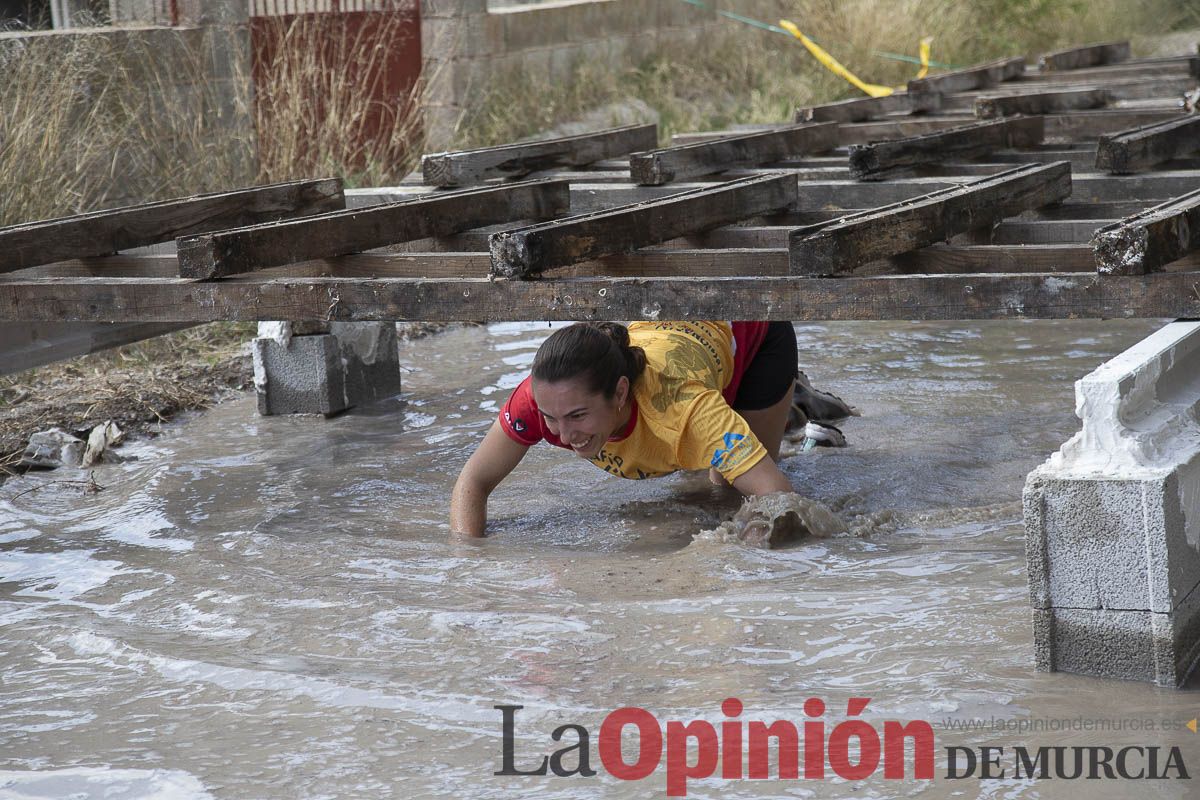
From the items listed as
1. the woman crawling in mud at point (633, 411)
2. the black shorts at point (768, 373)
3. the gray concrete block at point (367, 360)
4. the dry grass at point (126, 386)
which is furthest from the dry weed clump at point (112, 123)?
the black shorts at point (768, 373)

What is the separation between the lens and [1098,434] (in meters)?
2.88

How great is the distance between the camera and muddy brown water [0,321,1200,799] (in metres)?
2.83

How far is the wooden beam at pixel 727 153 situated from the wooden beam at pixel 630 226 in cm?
80

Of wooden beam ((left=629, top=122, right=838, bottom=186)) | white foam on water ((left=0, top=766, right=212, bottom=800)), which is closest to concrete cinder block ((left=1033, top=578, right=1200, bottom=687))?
white foam on water ((left=0, top=766, right=212, bottom=800))

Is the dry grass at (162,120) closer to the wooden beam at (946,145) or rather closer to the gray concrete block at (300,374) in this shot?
the gray concrete block at (300,374)

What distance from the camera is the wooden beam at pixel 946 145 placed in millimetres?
5145

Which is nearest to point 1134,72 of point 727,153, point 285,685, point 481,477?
point 727,153

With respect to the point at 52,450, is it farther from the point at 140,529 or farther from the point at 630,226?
the point at 630,226

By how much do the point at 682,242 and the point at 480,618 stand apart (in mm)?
1723

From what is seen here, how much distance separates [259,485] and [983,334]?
13.2 ft

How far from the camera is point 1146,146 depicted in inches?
194

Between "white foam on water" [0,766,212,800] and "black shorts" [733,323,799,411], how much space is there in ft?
8.27

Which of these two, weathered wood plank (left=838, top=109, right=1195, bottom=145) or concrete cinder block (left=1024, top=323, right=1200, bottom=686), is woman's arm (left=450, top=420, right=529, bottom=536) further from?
weathered wood plank (left=838, top=109, right=1195, bottom=145)

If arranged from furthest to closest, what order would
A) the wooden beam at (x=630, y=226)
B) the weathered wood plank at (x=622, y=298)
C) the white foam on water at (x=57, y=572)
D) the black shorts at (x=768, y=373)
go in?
the black shorts at (x=768, y=373), the white foam on water at (x=57, y=572), the wooden beam at (x=630, y=226), the weathered wood plank at (x=622, y=298)
